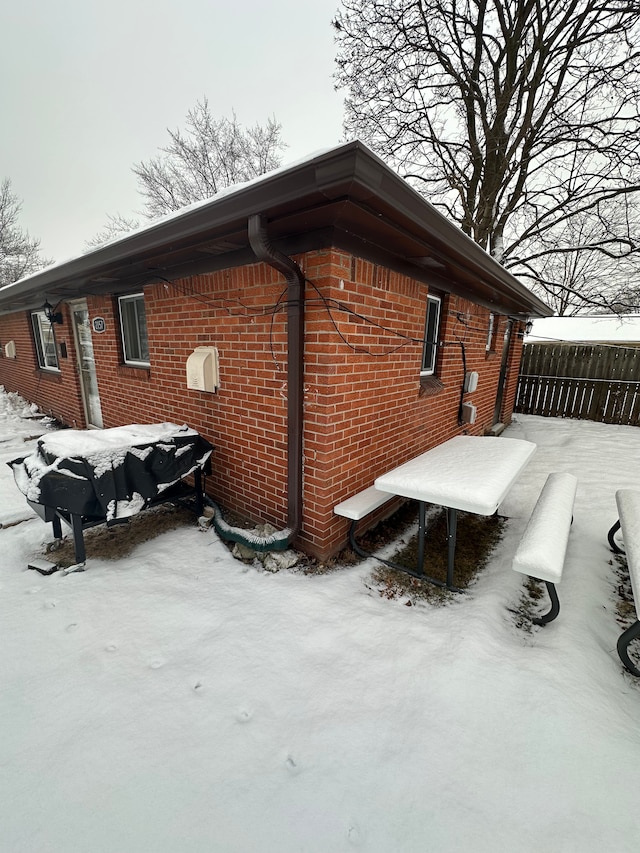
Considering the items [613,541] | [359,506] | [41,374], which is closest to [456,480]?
[359,506]

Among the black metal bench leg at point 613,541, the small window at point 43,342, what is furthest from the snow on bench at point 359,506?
the small window at point 43,342

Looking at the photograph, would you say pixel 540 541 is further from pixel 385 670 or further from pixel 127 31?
pixel 127 31

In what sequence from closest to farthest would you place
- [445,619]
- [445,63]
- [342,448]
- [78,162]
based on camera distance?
[445,619] < [342,448] < [445,63] < [78,162]

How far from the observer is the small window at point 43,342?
7.08 meters

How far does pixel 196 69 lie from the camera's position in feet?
49.4

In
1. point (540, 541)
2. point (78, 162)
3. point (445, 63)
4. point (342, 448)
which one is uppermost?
point (78, 162)

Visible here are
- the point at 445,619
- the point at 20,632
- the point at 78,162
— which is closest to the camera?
the point at 20,632

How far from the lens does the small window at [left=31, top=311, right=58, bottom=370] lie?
23.2 feet

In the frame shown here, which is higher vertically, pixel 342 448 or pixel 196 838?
pixel 342 448

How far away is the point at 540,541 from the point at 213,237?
3.05 metres

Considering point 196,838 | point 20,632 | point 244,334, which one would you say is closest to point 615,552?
point 196,838

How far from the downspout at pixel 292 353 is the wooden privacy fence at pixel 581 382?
30.0 feet

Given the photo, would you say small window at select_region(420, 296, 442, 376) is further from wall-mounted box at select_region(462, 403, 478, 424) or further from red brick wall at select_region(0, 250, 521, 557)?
wall-mounted box at select_region(462, 403, 478, 424)

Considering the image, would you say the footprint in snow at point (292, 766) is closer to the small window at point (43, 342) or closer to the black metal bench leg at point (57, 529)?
the black metal bench leg at point (57, 529)
